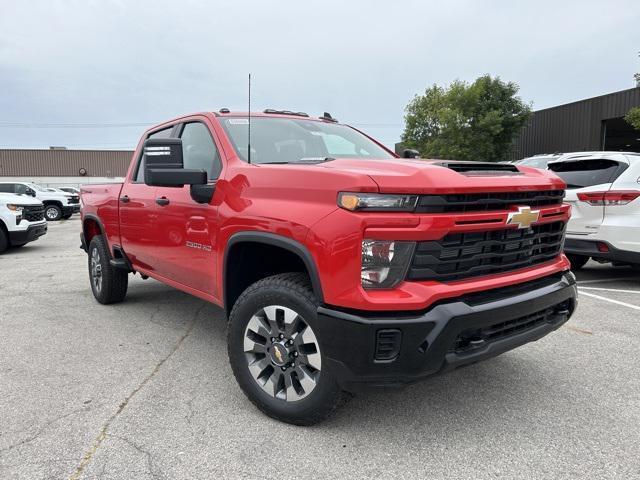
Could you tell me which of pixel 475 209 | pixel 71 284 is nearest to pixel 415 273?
pixel 475 209

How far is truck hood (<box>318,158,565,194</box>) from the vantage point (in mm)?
2256

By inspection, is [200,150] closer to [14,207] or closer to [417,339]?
[417,339]

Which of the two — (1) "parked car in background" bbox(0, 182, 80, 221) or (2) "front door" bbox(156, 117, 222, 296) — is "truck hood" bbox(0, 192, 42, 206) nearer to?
(2) "front door" bbox(156, 117, 222, 296)

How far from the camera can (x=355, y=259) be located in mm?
2248

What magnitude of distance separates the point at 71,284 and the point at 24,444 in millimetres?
4618

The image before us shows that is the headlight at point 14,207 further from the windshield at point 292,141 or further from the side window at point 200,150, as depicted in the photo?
the windshield at point 292,141

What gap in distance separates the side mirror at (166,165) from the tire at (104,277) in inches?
98.7

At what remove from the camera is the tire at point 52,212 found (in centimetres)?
2155

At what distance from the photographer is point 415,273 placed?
226 centimetres

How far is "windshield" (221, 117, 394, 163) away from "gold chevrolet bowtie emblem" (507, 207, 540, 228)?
1.30 metres

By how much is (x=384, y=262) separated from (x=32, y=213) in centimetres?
1105

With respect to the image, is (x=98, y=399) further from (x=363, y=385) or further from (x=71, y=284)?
(x=71, y=284)

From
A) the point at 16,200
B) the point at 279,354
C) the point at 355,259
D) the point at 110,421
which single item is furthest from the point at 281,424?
the point at 16,200

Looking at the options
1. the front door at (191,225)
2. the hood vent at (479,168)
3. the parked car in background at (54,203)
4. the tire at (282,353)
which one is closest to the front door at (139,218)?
the front door at (191,225)
